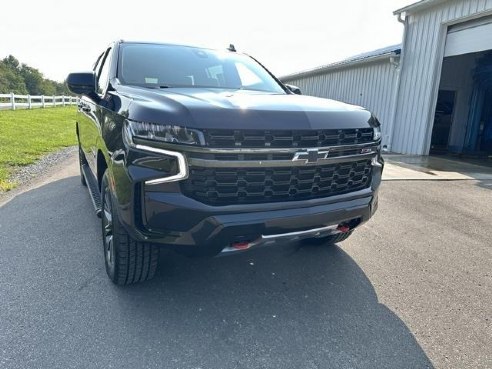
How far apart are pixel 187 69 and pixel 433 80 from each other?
9302mm

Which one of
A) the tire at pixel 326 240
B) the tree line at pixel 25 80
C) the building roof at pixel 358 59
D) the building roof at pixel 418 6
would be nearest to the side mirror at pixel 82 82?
the tire at pixel 326 240

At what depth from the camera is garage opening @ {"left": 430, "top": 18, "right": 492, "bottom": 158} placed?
1287cm

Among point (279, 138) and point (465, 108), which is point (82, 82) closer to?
point (279, 138)

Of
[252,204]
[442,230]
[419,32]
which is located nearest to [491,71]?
[419,32]

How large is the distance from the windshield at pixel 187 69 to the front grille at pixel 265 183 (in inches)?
49.2

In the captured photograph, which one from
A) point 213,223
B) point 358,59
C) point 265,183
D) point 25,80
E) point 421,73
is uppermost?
point 25,80

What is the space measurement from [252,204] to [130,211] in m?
0.71

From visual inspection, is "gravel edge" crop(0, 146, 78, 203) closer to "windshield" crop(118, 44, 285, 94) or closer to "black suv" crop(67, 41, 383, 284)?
"windshield" crop(118, 44, 285, 94)

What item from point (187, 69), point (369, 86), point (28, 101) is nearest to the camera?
point (187, 69)

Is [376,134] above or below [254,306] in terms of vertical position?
above

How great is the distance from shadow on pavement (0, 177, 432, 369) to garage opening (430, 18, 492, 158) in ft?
38.7

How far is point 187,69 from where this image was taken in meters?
3.54

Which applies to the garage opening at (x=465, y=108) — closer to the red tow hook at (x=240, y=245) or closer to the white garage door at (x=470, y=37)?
the white garage door at (x=470, y=37)

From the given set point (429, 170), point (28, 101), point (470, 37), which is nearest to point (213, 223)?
point (429, 170)
